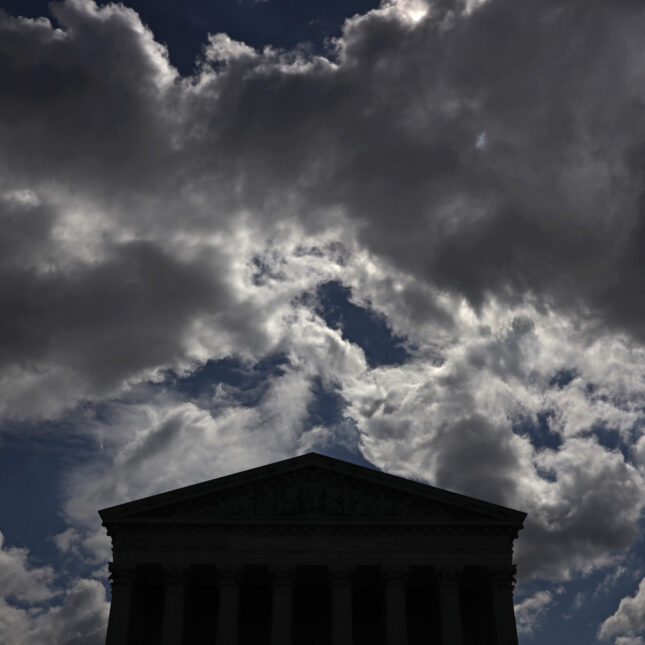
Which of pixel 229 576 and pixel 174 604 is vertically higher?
pixel 229 576

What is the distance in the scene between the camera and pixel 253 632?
48438 mm

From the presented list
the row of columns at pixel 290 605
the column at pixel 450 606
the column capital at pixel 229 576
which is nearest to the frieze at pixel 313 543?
the column capital at pixel 229 576

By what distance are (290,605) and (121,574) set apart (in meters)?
9.91

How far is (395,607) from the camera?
4422 centimetres

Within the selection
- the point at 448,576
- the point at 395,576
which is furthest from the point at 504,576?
the point at 395,576

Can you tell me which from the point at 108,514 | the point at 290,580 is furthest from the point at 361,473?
the point at 108,514

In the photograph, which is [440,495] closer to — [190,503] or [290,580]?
[290,580]

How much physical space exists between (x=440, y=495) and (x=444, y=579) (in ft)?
15.8

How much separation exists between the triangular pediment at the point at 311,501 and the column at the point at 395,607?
324cm

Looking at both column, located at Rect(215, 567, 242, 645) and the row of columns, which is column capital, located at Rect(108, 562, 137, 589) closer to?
the row of columns

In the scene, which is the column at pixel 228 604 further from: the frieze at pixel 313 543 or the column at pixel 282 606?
the column at pixel 282 606

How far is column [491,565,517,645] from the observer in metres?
43.4

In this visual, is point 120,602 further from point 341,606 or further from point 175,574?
point 341,606

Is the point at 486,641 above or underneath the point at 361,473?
underneath
